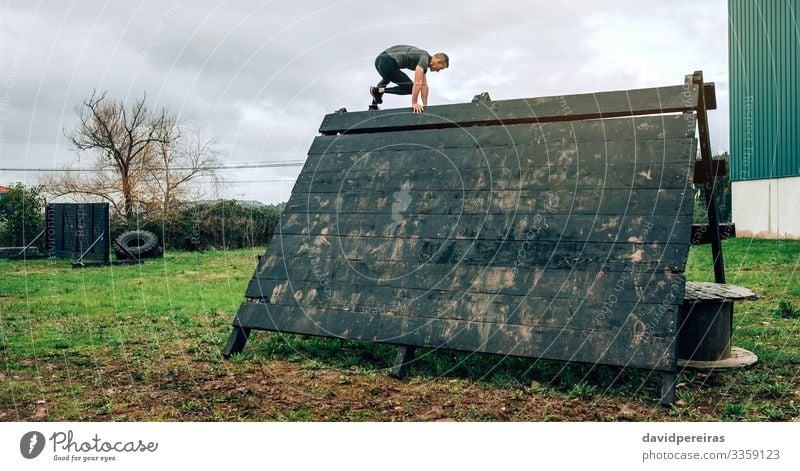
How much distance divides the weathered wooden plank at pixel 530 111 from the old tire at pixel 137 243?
1294 centimetres

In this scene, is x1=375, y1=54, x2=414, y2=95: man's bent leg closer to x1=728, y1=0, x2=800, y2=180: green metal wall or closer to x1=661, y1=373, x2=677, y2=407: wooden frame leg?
x1=661, y1=373, x2=677, y2=407: wooden frame leg

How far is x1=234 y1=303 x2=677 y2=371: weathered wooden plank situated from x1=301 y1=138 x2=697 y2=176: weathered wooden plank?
5.38 feet

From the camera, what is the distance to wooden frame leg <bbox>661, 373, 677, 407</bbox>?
14.5ft

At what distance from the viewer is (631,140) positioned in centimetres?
541

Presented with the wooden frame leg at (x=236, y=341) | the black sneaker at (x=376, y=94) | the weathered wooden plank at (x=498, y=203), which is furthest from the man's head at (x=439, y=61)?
the wooden frame leg at (x=236, y=341)

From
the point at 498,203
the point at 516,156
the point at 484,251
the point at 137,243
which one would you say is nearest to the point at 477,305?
the point at 484,251

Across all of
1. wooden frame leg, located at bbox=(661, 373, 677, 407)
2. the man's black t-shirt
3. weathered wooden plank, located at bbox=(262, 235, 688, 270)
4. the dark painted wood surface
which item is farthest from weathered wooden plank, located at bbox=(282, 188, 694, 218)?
the man's black t-shirt

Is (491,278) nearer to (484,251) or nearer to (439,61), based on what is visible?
(484,251)

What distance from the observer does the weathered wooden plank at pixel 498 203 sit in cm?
496

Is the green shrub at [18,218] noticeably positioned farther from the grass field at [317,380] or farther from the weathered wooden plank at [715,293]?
the weathered wooden plank at [715,293]

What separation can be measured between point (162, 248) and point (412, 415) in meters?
17.5

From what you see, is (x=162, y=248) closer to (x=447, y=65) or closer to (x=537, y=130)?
(x=447, y=65)

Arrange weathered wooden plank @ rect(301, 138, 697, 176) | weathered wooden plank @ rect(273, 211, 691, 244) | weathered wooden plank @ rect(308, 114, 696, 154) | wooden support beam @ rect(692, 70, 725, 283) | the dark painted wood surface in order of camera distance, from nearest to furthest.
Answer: the dark painted wood surface → weathered wooden plank @ rect(273, 211, 691, 244) → weathered wooden plank @ rect(301, 138, 697, 176) → weathered wooden plank @ rect(308, 114, 696, 154) → wooden support beam @ rect(692, 70, 725, 283)

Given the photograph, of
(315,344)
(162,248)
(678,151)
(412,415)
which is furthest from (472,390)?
(162,248)
